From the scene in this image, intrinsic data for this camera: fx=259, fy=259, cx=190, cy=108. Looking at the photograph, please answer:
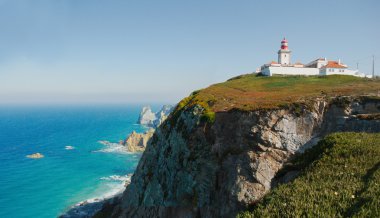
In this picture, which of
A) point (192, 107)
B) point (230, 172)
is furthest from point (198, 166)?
point (192, 107)

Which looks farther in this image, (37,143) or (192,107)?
(37,143)

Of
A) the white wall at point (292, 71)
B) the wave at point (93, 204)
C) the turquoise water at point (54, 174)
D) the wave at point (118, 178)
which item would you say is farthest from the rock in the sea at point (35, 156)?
the white wall at point (292, 71)

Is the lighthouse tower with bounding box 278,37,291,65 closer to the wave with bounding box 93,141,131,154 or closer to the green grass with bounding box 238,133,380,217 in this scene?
the green grass with bounding box 238,133,380,217

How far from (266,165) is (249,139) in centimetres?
358

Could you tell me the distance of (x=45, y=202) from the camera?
67000mm

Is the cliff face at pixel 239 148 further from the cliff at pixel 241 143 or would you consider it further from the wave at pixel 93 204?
the wave at pixel 93 204

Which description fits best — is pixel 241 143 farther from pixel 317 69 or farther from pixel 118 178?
pixel 118 178

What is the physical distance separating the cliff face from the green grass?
5993 mm

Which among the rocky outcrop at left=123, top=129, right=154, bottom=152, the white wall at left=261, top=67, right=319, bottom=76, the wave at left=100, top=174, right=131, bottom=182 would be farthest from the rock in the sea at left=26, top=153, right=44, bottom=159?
the white wall at left=261, top=67, right=319, bottom=76

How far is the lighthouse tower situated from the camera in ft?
248

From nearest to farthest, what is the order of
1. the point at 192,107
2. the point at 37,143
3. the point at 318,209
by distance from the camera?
the point at 318,209
the point at 192,107
the point at 37,143

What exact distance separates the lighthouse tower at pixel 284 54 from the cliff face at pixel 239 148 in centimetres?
4831

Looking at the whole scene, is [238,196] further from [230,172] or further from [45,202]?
[45,202]

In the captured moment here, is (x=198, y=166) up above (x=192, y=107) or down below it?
below
